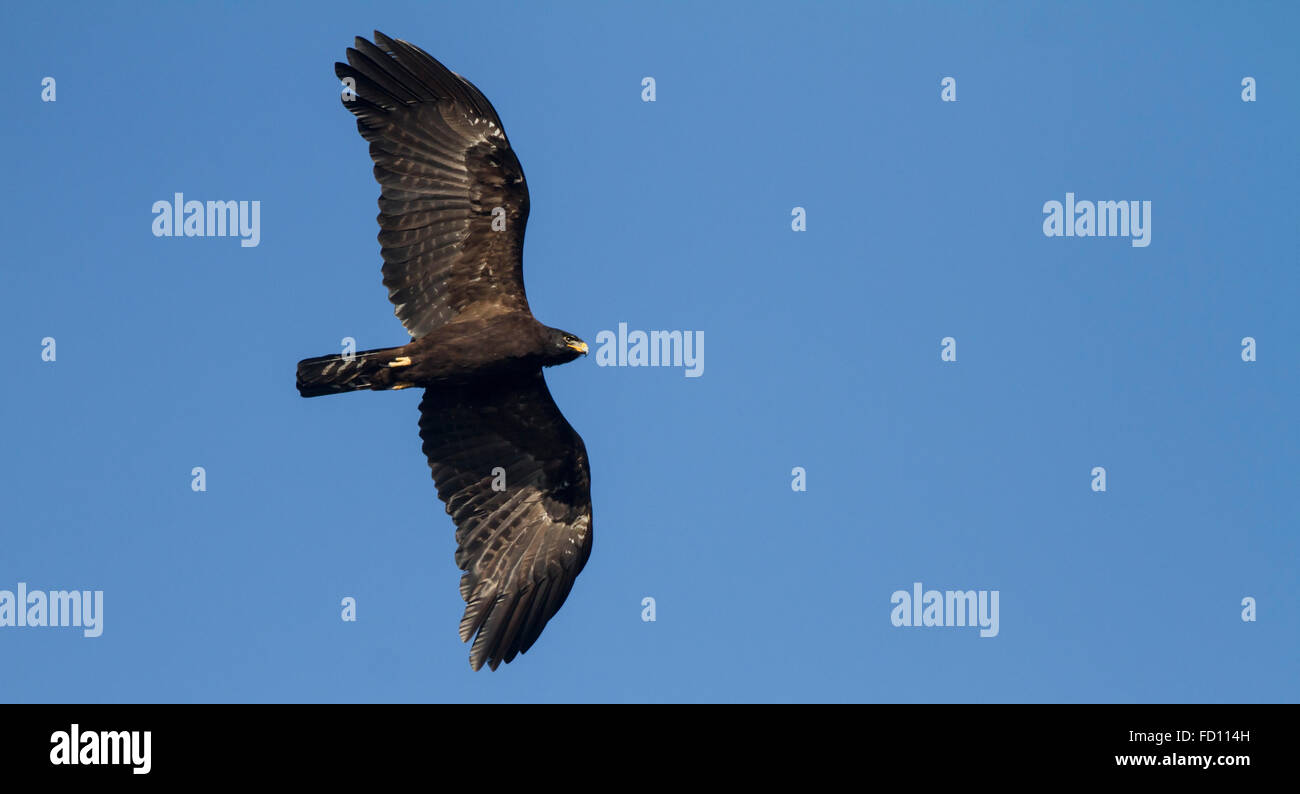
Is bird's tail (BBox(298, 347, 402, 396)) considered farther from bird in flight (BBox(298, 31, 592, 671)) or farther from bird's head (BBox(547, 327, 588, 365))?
bird's head (BBox(547, 327, 588, 365))

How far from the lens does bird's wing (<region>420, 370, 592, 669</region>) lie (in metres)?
20.6

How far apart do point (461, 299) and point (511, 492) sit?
2433 millimetres

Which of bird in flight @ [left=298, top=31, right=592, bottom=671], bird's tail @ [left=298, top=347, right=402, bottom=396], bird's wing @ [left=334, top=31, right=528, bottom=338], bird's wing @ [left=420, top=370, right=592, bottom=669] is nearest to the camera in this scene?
bird's tail @ [left=298, top=347, right=402, bottom=396]

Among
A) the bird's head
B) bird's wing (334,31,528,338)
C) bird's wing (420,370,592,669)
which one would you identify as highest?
bird's wing (334,31,528,338)

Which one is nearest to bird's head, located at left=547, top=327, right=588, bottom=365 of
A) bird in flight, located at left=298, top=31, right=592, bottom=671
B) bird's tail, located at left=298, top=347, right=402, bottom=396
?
bird in flight, located at left=298, top=31, right=592, bottom=671

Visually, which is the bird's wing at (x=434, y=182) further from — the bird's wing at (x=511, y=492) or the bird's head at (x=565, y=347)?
the bird's wing at (x=511, y=492)

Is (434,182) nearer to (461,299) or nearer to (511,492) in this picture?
(461,299)

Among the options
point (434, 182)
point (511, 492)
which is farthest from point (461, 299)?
point (511, 492)

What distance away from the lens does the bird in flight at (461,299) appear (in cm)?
1984

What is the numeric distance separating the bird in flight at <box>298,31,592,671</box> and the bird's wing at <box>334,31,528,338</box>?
0.01m

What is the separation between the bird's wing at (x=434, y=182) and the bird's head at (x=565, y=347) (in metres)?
1.03

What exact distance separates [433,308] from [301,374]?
1771 mm

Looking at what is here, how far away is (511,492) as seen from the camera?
21.1 metres
